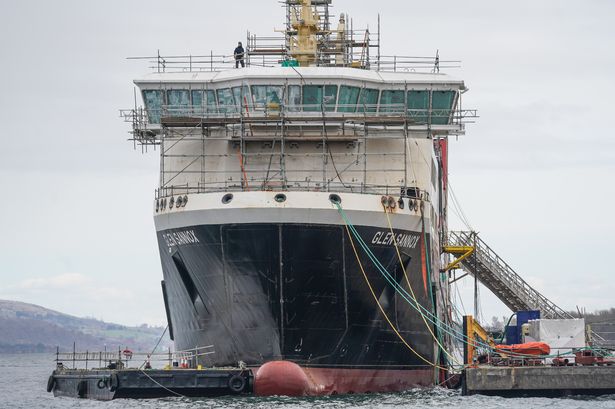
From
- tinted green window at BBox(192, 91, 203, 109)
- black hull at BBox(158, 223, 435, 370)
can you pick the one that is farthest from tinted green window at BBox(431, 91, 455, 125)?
tinted green window at BBox(192, 91, 203, 109)

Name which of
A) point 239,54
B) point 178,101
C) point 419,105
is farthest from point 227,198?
point 239,54

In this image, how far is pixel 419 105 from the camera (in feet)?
141

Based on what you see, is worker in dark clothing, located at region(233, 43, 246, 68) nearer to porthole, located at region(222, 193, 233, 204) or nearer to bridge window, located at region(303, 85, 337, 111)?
bridge window, located at region(303, 85, 337, 111)

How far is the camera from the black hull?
36.6 metres

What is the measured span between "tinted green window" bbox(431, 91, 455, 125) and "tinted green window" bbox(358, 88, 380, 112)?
2050mm

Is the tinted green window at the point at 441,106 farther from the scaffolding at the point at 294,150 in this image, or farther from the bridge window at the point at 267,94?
the bridge window at the point at 267,94

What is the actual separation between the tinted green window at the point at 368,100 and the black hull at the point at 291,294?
235 inches

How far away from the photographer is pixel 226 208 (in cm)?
3694

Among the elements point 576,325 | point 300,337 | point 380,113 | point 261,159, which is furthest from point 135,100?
point 576,325

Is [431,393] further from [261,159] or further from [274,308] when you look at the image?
[261,159]

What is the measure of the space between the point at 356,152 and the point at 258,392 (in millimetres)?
9430

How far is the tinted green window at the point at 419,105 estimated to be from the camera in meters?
42.9

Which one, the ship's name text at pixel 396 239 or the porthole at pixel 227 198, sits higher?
the porthole at pixel 227 198

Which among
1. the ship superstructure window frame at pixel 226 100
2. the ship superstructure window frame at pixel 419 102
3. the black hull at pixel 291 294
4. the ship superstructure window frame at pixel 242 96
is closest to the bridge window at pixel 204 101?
the ship superstructure window frame at pixel 226 100
